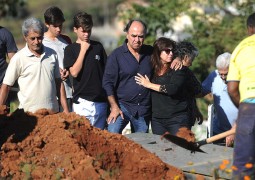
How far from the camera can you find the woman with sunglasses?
30.0 ft

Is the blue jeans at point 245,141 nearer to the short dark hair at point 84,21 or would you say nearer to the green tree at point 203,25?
the short dark hair at point 84,21

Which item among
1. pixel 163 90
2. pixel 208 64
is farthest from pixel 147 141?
pixel 208 64

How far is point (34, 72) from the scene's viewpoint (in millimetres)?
9000

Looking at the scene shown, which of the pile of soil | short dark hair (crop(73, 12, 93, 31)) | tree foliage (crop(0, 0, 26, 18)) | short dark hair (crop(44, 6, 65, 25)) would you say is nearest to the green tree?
tree foliage (crop(0, 0, 26, 18))

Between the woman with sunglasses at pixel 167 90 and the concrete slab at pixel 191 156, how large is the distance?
0.68 m

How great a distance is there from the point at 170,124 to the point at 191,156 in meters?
1.52

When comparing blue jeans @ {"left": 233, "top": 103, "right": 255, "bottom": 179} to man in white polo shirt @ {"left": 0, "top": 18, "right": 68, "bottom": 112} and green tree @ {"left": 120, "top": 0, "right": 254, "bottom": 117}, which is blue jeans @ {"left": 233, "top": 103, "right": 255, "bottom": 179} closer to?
man in white polo shirt @ {"left": 0, "top": 18, "right": 68, "bottom": 112}

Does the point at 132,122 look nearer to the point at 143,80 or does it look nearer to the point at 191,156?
the point at 143,80

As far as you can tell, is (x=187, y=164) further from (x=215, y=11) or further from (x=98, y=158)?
(x=215, y=11)

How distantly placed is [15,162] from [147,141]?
1.61m

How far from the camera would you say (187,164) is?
750 centimetres

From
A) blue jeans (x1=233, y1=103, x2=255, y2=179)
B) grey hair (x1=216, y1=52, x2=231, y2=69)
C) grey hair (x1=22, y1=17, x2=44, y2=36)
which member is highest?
grey hair (x1=22, y1=17, x2=44, y2=36)

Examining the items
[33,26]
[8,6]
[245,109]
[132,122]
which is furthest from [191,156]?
[8,6]

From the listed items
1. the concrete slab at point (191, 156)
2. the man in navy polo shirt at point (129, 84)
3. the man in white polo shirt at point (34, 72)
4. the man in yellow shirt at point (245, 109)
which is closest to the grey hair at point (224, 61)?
the man in navy polo shirt at point (129, 84)
